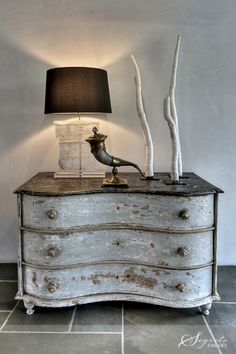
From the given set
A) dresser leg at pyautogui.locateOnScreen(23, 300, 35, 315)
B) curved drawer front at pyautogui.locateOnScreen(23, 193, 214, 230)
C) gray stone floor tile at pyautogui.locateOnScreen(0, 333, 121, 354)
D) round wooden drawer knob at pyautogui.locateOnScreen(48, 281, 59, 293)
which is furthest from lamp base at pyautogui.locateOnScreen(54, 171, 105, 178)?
gray stone floor tile at pyautogui.locateOnScreen(0, 333, 121, 354)

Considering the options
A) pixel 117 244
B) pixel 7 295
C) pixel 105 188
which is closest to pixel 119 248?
pixel 117 244

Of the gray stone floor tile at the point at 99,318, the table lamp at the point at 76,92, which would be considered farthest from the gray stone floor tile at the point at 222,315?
the table lamp at the point at 76,92

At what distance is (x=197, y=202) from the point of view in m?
1.86

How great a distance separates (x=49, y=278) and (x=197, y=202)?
892 millimetres

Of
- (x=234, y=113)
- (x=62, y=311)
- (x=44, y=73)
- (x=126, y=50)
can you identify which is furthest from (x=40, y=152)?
(x=234, y=113)

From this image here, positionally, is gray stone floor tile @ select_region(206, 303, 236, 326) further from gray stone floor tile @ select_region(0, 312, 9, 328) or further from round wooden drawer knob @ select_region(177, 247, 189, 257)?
gray stone floor tile @ select_region(0, 312, 9, 328)

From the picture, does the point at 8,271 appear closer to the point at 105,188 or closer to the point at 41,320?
the point at 41,320

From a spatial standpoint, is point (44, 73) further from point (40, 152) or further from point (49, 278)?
point (49, 278)

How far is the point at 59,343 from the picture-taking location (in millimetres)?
1740

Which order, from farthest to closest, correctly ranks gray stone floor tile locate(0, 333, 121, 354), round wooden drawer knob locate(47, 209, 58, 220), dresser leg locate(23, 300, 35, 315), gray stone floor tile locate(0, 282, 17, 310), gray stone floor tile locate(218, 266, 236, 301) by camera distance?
1. gray stone floor tile locate(218, 266, 236, 301)
2. gray stone floor tile locate(0, 282, 17, 310)
3. dresser leg locate(23, 300, 35, 315)
4. round wooden drawer knob locate(47, 209, 58, 220)
5. gray stone floor tile locate(0, 333, 121, 354)

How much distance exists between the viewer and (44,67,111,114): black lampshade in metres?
2.00

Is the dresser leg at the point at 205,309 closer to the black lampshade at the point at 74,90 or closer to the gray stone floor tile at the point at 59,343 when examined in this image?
the gray stone floor tile at the point at 59,343

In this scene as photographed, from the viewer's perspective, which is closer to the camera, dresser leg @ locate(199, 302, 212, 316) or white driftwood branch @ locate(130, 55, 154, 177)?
dresser leg @ locate(199, 302, 212, 316)

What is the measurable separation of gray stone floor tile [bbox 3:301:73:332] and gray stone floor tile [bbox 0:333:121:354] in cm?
6
